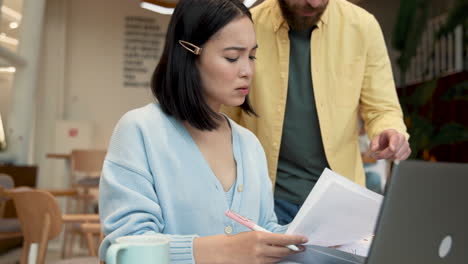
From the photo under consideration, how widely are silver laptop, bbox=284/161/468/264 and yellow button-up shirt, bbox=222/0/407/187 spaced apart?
961 mm

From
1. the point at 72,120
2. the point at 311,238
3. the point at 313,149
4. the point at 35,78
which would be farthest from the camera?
the point at 72,120

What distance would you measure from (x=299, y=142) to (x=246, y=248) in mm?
877

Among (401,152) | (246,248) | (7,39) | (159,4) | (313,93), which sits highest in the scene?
(159,4)

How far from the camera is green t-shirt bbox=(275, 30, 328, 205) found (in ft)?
5.57

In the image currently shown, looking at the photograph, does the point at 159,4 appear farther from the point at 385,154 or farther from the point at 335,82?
the point at 385,154

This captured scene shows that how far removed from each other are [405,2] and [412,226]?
4990 mm

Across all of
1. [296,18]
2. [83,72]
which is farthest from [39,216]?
[83,72]

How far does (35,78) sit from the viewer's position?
Result: 515cm

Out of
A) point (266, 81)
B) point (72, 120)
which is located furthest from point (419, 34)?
point (72, 120)

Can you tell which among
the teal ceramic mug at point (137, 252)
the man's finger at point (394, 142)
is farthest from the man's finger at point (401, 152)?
the teal ceramic mug at point (137, 252)

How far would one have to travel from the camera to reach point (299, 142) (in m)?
1.72

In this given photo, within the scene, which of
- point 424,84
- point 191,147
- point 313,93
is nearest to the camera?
point 191,147

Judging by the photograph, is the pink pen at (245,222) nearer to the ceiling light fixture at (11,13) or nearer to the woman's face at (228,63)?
the woman's face at (228,63)

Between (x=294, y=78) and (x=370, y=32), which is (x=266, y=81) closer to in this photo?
(x=294, y=78)
